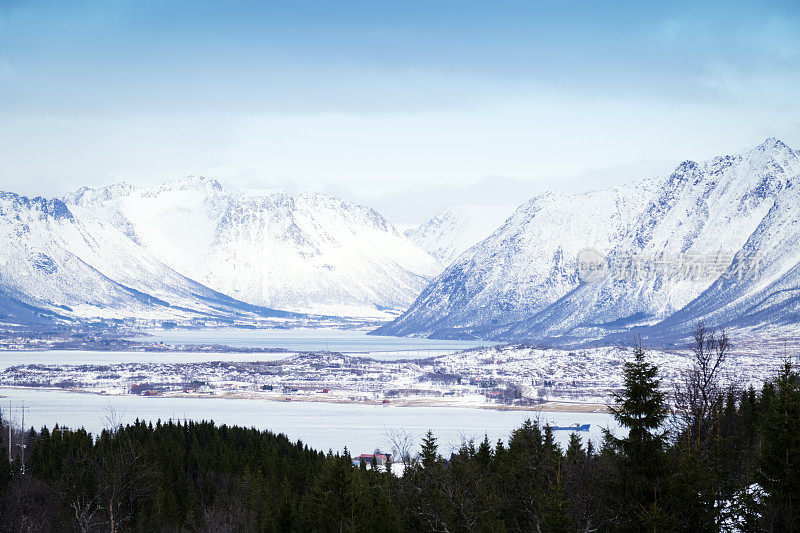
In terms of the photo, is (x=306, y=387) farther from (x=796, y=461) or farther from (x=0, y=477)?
(x=796, y=461)

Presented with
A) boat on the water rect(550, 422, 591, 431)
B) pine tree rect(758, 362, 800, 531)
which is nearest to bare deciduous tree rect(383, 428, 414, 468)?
boat on the water rect(550, 422, 591, 431)

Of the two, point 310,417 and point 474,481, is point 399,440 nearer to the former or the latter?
point 310,417

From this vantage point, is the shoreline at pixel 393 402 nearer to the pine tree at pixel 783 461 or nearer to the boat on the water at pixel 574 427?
the boat on the water at pixel 574 427

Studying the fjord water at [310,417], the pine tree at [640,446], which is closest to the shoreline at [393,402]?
the fjord water at [310,417]

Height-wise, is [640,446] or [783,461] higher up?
[640,446]

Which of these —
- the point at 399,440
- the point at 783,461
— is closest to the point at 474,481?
the point at 783,461
